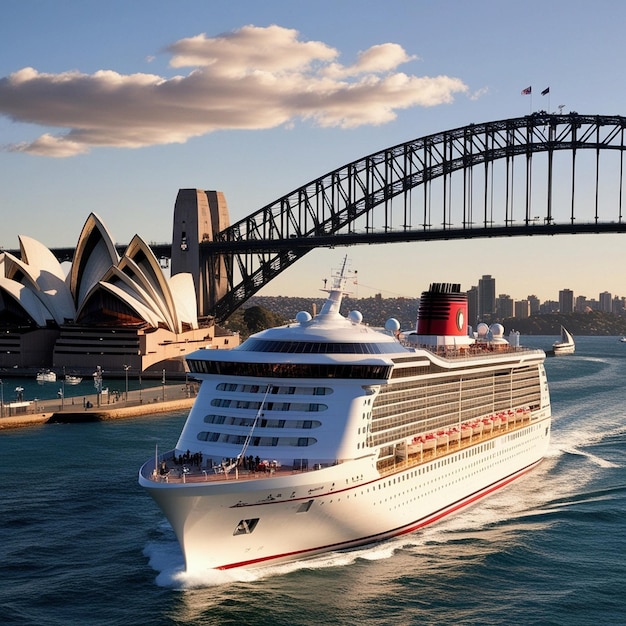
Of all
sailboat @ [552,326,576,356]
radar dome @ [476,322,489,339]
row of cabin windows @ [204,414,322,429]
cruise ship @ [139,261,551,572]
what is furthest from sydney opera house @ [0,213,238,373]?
sailboat @ [552,326,576,356]

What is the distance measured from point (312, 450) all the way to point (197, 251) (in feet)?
227

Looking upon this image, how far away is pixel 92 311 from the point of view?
77.5m

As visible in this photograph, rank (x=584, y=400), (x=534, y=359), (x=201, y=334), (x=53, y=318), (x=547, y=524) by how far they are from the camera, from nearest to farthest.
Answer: (x=547, y=524) → (x=534, y=359) → (x=584, y=400) → (x=53, y=318) → (x=201, y=334)

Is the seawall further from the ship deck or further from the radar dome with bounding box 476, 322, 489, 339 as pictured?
the ship deck

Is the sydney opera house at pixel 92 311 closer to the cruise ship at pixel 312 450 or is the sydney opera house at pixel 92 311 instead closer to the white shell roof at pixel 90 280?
the white shell roof at pixel 90 280

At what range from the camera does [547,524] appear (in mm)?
26797

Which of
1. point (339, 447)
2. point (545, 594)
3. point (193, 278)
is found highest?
point (193, 278)

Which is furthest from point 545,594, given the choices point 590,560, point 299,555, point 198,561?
point 198,561

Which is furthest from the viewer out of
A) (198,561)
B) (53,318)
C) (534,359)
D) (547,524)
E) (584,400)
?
(53,318)

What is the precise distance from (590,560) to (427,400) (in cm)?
639

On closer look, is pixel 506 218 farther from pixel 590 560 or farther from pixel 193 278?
pixel 590 560

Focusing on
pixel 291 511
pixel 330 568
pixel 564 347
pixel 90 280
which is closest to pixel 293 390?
pixel 291 511

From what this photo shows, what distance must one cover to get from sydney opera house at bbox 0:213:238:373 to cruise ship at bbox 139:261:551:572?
49364mm

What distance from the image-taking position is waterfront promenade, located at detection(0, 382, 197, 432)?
4644 centimetres
